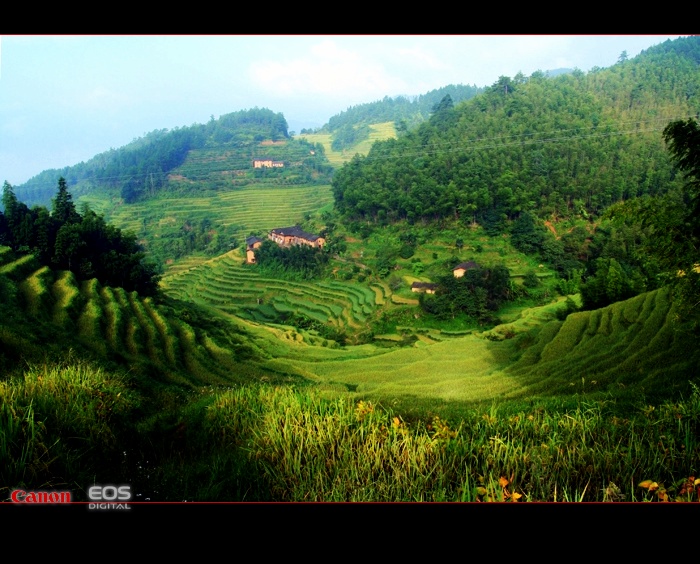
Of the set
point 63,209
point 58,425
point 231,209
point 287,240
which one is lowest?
point 58,425

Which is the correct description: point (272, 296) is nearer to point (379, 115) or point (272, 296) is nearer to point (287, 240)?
point (287, 240)

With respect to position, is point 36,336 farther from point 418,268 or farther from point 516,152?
point 516,152

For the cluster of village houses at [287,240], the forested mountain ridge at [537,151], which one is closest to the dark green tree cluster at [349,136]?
the forested mountain ridge at [537,151]

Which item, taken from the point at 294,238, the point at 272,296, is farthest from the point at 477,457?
the point at 294,238

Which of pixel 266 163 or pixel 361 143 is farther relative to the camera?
pixel 361 143

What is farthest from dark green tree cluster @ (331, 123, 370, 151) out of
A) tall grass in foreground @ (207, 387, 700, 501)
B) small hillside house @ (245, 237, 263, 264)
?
tall grass in foreground @ (207, 387, 700, 501)

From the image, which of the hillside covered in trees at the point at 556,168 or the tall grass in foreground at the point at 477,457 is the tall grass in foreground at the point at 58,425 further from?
the hillside covered in trees at the point at 556,168
